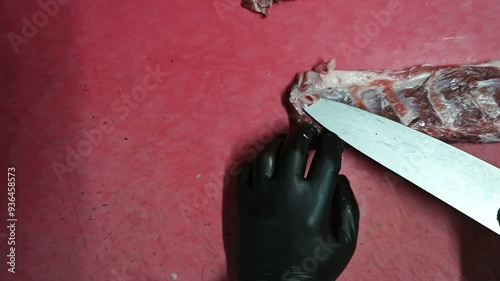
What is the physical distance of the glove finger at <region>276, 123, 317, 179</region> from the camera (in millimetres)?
1412

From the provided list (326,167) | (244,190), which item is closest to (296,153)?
(326,167)

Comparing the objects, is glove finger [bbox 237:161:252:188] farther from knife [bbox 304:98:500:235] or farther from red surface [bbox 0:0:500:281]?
knife [bbox 304:98:500:235]

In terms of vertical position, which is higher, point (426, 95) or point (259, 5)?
point (259, 5)

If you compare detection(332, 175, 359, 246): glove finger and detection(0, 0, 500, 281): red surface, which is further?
detection(0, 0, 500, 281): red surface

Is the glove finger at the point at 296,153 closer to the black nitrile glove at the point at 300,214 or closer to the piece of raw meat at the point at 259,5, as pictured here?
the black nitrile glove at the point at 300,214

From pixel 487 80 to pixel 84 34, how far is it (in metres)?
1.24

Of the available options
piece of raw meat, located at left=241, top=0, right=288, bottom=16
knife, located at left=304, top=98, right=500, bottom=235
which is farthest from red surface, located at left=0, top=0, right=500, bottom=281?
knife, located at left=304, top=98, right=500, bottom=235

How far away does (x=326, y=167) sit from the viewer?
4.64 feet

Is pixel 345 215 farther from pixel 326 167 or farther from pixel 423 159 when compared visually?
pixel 423 159

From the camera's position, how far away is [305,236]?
1.42 m

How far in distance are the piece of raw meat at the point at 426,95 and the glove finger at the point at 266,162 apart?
5.9 inches

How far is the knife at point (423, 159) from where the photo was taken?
1378 mm

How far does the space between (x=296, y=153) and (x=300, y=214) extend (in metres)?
0.17

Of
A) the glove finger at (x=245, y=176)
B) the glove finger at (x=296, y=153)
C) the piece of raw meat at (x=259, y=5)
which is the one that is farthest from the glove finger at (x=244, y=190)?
the piece of raw meat at (x=259, y=5)
